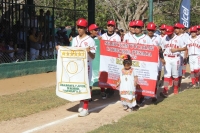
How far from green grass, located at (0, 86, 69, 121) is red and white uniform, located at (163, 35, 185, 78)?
9.91 ft

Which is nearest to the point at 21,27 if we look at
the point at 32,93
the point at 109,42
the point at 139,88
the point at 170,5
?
the point at 32,93

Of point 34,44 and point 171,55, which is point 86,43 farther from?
point 34,44

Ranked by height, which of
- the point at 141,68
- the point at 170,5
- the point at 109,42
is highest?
the point at 170,5

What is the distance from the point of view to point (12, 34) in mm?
16156

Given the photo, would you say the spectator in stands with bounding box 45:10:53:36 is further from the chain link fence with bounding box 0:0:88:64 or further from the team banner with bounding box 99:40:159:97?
the team banner with bounding box 99:40:159:97

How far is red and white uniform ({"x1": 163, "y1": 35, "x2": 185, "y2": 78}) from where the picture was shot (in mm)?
10586

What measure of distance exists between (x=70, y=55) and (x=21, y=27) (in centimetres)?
870

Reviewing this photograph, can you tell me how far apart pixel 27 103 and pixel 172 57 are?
4.04 m

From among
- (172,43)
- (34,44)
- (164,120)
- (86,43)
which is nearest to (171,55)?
(172,43)

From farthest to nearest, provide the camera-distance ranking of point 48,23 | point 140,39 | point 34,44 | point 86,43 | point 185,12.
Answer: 1. point 185,12
2. point 48,23
3. point 34,44
4. point 140,39
5. point 86,43

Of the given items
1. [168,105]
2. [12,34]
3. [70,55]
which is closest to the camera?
[70,55]

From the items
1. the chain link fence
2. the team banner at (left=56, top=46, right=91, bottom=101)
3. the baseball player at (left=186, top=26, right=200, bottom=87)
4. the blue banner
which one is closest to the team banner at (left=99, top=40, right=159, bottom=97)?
the team banner at (left=56, top=46, right=91, bottom=101)

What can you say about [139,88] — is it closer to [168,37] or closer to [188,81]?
[168,37]

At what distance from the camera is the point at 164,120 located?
7520 mm
